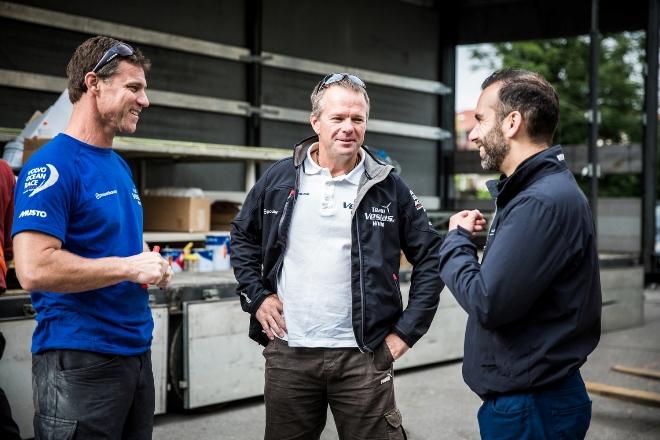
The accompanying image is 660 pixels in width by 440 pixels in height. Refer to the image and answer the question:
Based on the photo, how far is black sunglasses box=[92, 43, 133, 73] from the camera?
2586mm

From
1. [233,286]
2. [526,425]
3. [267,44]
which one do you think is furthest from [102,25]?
[526,425]

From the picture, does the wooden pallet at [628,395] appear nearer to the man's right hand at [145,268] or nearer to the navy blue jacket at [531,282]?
the navy blue jacket at [531,282]

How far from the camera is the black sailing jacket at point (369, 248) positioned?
2.98 metres

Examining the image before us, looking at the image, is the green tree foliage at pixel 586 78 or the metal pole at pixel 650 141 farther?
the green tree foliage at pixel 586 78

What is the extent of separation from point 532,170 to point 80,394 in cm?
163

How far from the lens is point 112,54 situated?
261cm

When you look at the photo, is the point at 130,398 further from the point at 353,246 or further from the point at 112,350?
the point at 353,246

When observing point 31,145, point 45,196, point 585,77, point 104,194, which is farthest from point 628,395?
point 585,77

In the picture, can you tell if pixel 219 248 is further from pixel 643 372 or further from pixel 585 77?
pixel 585 77

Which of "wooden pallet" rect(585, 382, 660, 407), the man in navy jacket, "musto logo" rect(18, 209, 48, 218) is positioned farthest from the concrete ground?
"musto logo" rect(18, 209, 48, 218)

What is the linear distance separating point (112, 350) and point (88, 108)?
826 millimetres

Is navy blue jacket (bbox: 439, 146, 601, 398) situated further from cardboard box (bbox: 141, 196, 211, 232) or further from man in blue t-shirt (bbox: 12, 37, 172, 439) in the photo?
cardboard box (bbox: 141, 196, 211, 232)

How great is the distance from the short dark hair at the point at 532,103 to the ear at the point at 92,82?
1.35 metres

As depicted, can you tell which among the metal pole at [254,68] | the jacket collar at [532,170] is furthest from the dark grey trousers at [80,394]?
the metal pole at [254,68]
